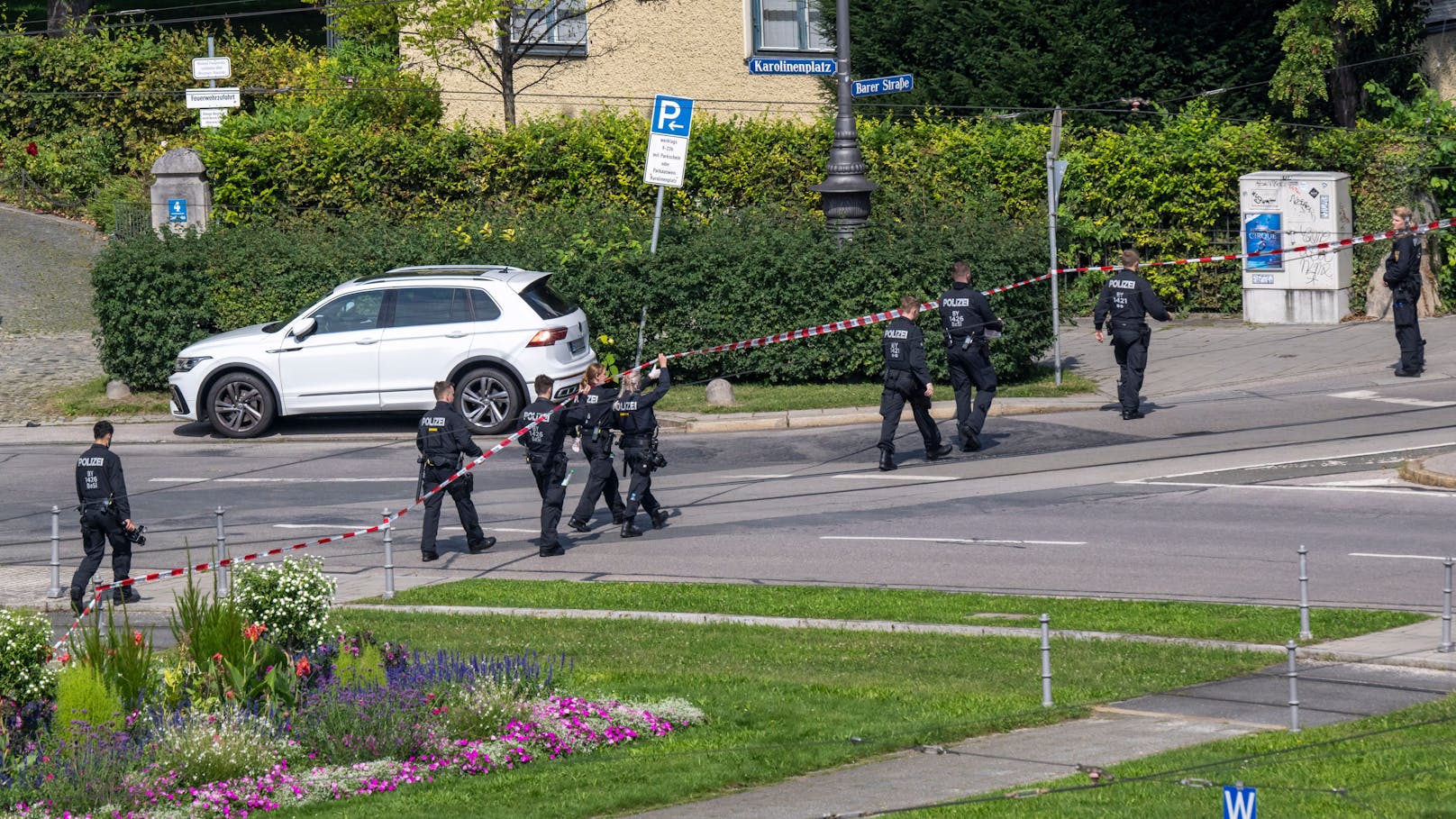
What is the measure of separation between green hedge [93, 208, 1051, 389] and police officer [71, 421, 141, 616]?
9.26 m

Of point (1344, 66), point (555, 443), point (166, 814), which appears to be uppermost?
point (1344, 66)

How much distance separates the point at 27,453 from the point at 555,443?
8.55m

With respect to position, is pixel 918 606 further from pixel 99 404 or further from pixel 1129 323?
pixel 99 404

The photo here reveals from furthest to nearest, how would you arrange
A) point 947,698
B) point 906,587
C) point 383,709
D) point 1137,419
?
point 1137,419, point 906,587, point 947,698, point 383,709

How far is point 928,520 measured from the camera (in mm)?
15000

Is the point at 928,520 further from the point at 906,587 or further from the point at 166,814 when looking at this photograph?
the point at 166,814

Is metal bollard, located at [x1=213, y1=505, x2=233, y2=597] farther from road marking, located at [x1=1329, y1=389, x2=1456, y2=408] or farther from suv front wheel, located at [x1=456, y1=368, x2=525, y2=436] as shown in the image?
road marking, located at [x1=1329, y1=389, x2=1456, y2=408]

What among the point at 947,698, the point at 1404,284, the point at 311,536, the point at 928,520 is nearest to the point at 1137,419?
the point at 1404,284

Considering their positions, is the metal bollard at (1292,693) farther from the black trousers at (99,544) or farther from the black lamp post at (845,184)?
the black lamp post at (845,184)

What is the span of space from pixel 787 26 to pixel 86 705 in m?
26.7

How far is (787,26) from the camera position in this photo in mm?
33750

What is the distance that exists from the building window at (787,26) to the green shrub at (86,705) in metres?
26.3

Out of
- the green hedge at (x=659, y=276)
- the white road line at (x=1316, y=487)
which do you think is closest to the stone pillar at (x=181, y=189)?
the green hedge at (x=659, y=276)

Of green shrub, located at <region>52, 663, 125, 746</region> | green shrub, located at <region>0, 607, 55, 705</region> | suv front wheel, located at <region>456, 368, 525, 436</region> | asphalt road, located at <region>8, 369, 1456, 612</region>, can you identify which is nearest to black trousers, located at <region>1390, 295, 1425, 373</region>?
asphalt road, located at <region>8, 369, 1456, 612</region>
